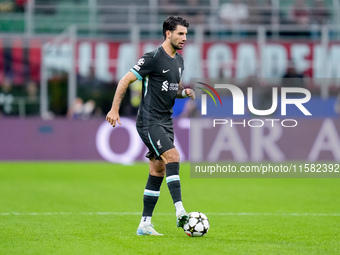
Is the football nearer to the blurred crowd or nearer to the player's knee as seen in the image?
the player's knee

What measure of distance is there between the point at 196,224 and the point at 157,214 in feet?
8.38

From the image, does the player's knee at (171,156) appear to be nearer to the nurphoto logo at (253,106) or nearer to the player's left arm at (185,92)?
the player's left arm at (185,92)

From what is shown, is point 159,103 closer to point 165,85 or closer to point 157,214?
point 165,85

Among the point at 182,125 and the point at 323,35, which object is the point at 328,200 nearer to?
the point at 182,125

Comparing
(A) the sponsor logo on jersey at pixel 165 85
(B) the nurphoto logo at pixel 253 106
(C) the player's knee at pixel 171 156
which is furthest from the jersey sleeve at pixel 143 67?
(B) the nurphoto logo at pixel 253 106

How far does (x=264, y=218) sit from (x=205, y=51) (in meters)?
13.1

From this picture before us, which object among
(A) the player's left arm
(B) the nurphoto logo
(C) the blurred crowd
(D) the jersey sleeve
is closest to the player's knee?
(A) the player's left arm

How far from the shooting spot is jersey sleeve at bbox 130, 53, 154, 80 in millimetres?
7609

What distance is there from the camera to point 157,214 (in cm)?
989

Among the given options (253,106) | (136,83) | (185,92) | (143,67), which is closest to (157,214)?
(185,92)

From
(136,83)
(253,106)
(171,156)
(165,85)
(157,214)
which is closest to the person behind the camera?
(171,156)

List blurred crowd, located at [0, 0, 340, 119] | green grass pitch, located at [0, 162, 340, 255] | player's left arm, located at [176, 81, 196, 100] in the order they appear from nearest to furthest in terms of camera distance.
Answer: green grass pitch, located at [0, 162, 340, 255] < player's left arm, located at [176, 81, 196, 100] < blurred crowd, located at [0, 0, 340, 119]

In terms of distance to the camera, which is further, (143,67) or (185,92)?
(185,92)

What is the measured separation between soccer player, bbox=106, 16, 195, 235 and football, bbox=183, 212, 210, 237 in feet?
0.83
